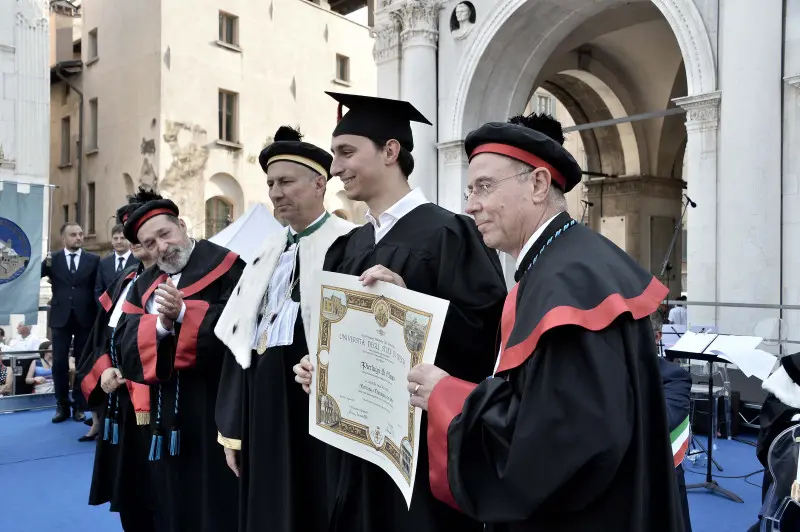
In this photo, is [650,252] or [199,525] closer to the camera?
[199,525]

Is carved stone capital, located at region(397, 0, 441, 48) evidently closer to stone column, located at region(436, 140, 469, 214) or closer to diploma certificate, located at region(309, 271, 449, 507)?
stone column, located at region(436, 140, 469, 214)

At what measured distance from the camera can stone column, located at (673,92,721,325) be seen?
28.5 feet

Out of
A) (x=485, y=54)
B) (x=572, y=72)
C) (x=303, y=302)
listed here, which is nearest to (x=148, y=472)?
(x=303, y=302)

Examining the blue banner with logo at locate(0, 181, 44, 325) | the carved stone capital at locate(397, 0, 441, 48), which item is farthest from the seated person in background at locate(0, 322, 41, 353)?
the carved stone capital at locate(397, 0, 441, 48)

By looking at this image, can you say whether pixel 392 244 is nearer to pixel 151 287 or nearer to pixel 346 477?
pixel 346 477

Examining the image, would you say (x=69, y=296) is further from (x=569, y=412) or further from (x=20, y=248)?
(x=569, y=412)

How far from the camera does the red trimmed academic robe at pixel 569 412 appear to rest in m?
1.49

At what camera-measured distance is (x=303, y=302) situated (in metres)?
2.76

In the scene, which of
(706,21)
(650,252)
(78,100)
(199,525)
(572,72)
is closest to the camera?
(199,525)

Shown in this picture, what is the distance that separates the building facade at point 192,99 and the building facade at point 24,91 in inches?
232

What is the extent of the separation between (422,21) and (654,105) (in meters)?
7.22

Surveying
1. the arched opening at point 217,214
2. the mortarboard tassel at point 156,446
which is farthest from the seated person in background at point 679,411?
the arched opening at point 217,214

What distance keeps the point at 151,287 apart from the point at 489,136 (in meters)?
2.70

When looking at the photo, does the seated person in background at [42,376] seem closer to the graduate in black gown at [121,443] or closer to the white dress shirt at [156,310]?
the graduate in black gown at [121,443]
